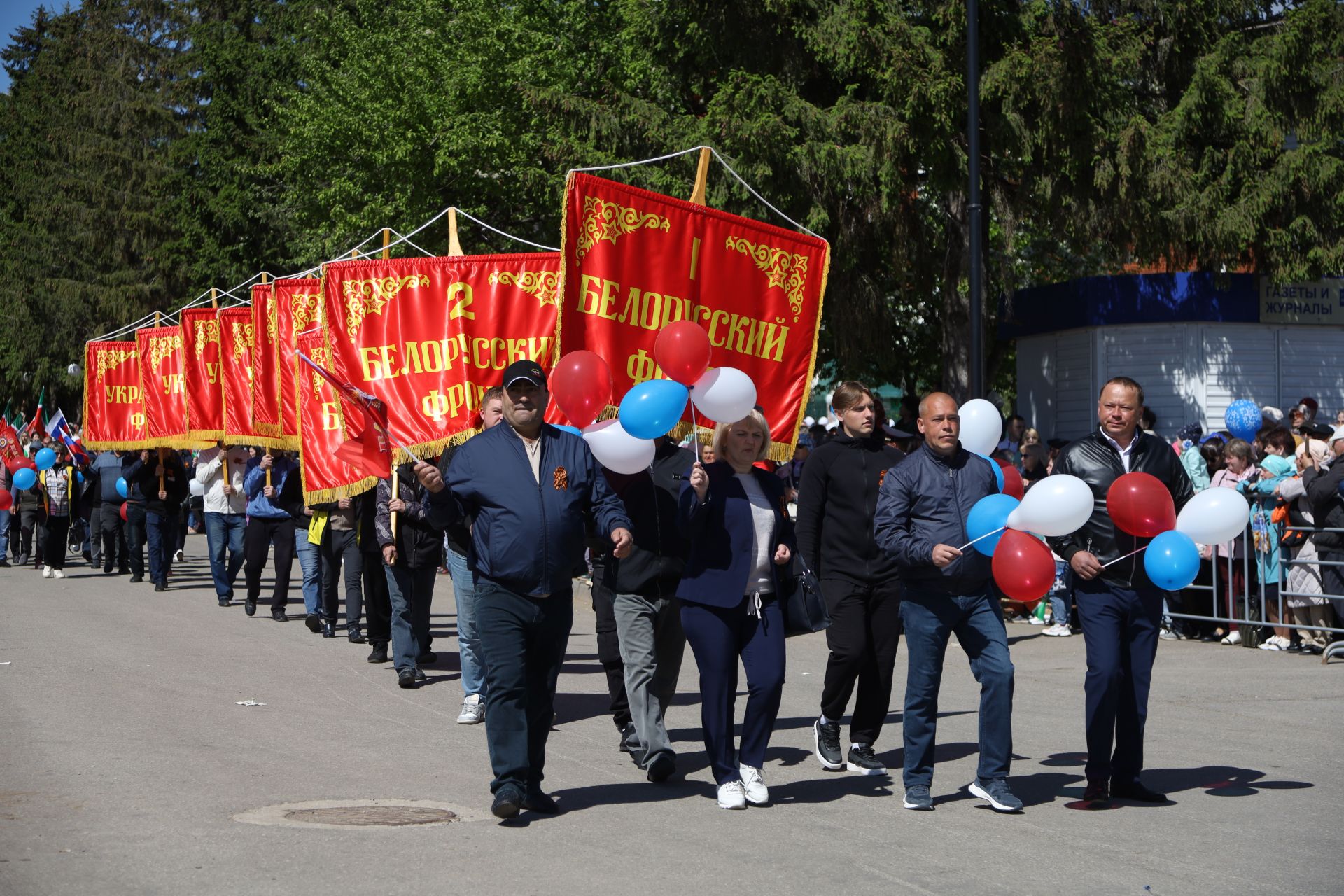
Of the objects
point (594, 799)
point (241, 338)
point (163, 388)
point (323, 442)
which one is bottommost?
point (594, 799)

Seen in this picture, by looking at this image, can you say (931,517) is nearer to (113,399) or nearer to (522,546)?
(522,546)

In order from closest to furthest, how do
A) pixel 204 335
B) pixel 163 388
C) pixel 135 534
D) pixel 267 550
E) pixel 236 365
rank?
pixel 267 550 → pixel 236 365 → pixel 204 335 → pixel 135 534 → pixel 163 388

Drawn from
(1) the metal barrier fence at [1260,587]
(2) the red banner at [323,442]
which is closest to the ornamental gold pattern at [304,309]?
(2) the red banner at [323,442]

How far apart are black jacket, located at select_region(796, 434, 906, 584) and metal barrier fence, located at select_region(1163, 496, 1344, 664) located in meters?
5.59

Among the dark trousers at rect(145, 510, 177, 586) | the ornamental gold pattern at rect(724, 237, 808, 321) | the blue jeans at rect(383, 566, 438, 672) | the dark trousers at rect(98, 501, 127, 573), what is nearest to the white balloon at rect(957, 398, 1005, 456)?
the ornamental gold pattern at rect(724, 237, 808, 321)

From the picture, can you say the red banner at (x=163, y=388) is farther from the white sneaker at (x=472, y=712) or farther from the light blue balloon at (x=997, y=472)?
the light blue balloon at (x=997, y=472)

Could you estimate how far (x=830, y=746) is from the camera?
817cm

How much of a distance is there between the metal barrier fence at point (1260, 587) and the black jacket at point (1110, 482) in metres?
5.66

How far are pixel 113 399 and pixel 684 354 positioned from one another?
17.4 metres

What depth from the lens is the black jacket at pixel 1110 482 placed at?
7.10 metres

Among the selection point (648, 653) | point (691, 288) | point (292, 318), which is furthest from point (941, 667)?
point (292, 318)

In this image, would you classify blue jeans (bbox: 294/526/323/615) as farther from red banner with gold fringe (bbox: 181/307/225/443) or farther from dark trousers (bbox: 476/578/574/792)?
dark trousers (bbox: 476/578/574/792)

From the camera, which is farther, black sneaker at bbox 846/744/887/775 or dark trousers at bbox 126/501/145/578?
dark trousers at bbox 126/501/145/578

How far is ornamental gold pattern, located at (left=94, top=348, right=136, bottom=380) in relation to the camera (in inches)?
915
